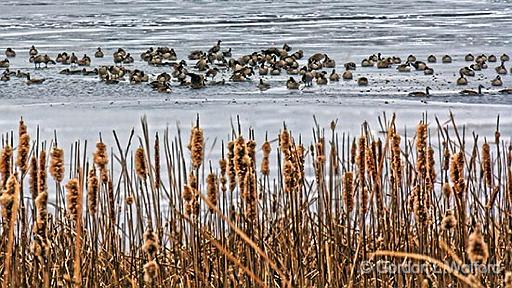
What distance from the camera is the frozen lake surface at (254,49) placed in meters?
11.6

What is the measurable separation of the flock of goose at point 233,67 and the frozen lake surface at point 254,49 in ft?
0.51

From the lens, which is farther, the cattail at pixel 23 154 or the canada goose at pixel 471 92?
the canada goose at pixel 471 92

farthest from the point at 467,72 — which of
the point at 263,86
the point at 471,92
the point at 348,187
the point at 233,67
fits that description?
the point at 348,187

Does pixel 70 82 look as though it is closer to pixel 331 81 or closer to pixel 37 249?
pixel 331 81

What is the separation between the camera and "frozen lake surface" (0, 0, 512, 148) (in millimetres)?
11594

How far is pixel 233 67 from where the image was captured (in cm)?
1540

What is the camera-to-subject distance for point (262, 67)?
1536 cm

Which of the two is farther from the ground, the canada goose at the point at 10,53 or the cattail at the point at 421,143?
the cattail at the point at 421,143

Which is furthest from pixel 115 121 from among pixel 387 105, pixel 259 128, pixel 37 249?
pixel 37 249

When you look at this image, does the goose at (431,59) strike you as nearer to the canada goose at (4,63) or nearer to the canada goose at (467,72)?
the canada goose at (467,72)

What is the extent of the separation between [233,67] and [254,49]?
3049 millimetres

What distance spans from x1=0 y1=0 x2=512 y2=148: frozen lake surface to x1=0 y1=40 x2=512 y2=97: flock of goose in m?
0.16

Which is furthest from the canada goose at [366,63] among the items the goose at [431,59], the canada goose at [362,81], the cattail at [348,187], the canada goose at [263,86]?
the cattail at [348,187]

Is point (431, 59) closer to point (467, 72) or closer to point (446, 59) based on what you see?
point (446, 59)
